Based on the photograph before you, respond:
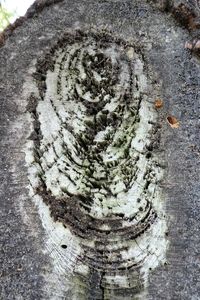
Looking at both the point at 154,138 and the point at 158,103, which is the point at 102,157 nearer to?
the point at 154,138

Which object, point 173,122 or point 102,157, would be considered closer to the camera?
point 102,157

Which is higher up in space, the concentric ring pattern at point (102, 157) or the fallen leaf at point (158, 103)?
the fallen leaf at point (158, 103)

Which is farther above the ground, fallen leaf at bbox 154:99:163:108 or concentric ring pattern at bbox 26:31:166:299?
fallen leaf at bbox 154:99:163:108

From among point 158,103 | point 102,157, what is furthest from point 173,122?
point 102,157

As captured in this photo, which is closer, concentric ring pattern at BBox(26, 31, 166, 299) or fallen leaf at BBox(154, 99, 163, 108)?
concentric ring pattern at BBox(26, 31, 166, 299)

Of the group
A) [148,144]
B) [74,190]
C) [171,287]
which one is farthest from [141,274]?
[148,144]
